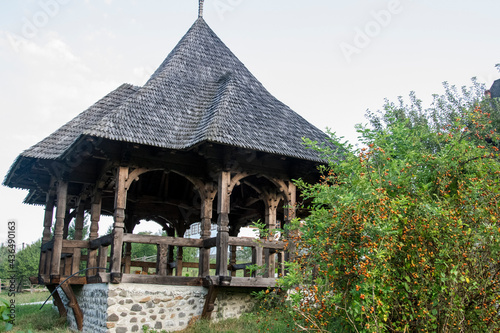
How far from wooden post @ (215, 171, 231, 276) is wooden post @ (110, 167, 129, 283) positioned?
1.64m

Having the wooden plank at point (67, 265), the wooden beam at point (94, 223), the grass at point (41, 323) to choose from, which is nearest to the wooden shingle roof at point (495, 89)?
the wooden beam at point (94, 223)

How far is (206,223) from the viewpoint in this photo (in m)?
9.40

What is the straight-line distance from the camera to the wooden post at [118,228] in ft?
26.8

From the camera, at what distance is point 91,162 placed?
1041 centimetres

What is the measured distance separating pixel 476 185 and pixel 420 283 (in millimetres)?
1052

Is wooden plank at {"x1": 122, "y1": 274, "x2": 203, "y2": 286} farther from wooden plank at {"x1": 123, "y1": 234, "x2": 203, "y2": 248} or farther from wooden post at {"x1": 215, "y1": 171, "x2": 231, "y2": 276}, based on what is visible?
wooden plank at {"x1": 123, "y1": 234, "x2": 203, "y2": 248}

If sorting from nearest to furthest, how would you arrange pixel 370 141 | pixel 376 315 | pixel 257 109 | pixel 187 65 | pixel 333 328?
pixel 376 315 → pixel 333 328 → pixel 370 141 → pixel 257 109 → pixel 187 65

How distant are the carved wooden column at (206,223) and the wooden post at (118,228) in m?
1.51

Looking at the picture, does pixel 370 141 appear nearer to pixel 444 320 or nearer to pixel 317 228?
pixel 317 228

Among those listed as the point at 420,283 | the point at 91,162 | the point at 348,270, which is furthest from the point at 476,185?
the point at 91,162

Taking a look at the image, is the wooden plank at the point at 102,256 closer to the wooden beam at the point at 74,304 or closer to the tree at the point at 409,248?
the wooden beam at the point at 74,304

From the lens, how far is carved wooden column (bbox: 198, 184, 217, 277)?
29.8ft

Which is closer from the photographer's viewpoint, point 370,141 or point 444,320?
point 444,320

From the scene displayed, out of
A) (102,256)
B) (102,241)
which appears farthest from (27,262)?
(102,241)
